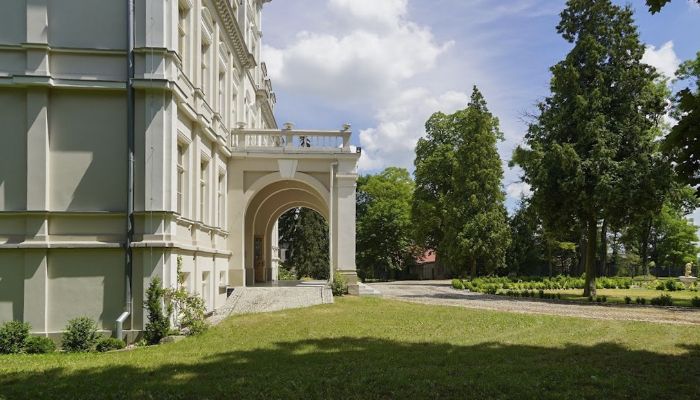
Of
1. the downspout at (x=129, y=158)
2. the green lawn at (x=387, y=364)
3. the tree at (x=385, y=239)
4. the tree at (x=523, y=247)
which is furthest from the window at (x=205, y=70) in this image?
the tree at (x=523, y=247)

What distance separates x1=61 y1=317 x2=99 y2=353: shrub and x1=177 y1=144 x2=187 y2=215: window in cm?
364

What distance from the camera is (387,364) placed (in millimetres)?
9297

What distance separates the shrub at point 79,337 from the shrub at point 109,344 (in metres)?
0.15

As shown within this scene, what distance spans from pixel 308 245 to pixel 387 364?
41.9 metres

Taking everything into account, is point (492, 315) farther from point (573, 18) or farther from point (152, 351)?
point (573, 18)

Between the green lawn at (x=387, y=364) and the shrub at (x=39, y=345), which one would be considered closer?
the green lawn at (x=387, y=364)

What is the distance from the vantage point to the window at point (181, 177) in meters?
15.2

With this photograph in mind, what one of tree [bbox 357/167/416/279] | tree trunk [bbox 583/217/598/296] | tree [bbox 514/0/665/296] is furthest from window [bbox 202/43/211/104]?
tree [bbox 357/167/416/279]

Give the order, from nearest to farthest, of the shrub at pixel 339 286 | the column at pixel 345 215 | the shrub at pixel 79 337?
the shrub at pixel 79 337
the shrub at pixel 339 286
the column at pixel 345 215

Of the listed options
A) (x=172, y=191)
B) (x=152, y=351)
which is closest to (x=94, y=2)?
(x=172, y=191)

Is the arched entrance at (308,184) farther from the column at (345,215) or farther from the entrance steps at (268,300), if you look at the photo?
the entrance steps at (268,300)

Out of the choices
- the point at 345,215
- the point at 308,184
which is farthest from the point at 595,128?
the point at 308,184

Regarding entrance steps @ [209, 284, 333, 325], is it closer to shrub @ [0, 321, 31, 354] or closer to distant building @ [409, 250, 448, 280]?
shrub @ [0, 321, 31, 354]

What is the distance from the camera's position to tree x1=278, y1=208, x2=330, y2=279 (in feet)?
167
